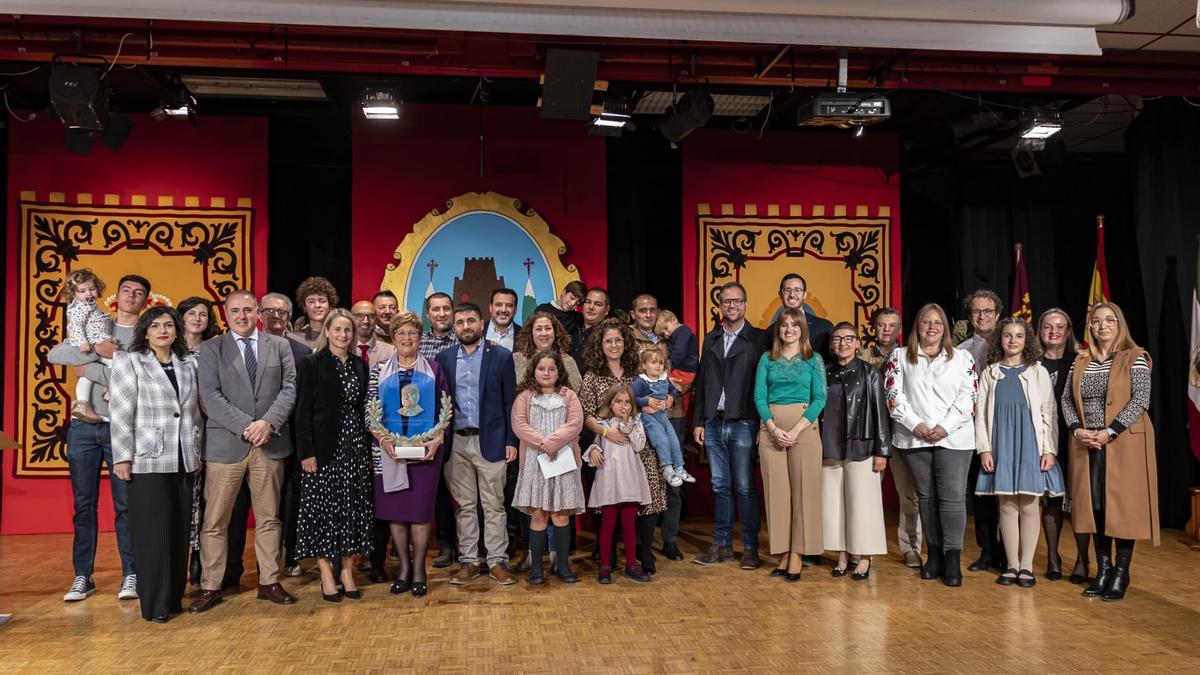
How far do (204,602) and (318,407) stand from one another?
1.11 metres

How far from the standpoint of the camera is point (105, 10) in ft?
14.6

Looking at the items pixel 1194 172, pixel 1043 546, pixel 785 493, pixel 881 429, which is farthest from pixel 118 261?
pixel 1194 172

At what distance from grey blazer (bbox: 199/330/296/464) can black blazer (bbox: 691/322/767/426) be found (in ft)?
7.93

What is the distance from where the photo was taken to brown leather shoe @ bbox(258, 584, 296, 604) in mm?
4730

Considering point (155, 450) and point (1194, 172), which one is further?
point (1194, 172)

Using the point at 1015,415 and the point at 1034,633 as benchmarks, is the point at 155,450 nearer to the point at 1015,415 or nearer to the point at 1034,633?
the point at 1034,633

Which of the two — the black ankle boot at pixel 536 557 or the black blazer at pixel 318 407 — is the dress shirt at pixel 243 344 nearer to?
the black blazer at pixel 318 407

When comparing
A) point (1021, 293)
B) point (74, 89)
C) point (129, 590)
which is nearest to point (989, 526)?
point (1021, 293)

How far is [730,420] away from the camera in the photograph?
5.65 m

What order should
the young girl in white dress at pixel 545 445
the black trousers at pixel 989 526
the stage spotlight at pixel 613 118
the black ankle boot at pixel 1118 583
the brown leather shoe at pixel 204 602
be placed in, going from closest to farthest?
the brown leather shoe at pixel 204 602 → the black ankle boot at pixel 1118 583 → the young girl in white dress at pixel 545 445 → the black trousers at pixel 989 526 → the stage spotlight at pixel 613 118

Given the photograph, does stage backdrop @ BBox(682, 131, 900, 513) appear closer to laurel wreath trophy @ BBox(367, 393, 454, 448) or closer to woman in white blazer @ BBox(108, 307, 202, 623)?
laurel wreath trophy @ BBox(367, 393, 454, 448)

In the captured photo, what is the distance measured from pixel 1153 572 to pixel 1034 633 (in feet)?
5.88

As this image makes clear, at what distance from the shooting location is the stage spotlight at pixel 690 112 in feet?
19.9

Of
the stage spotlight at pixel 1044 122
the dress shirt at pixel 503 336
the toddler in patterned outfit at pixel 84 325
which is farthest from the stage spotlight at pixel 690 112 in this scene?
the toddler in patterned outfit at pixel 84 325
